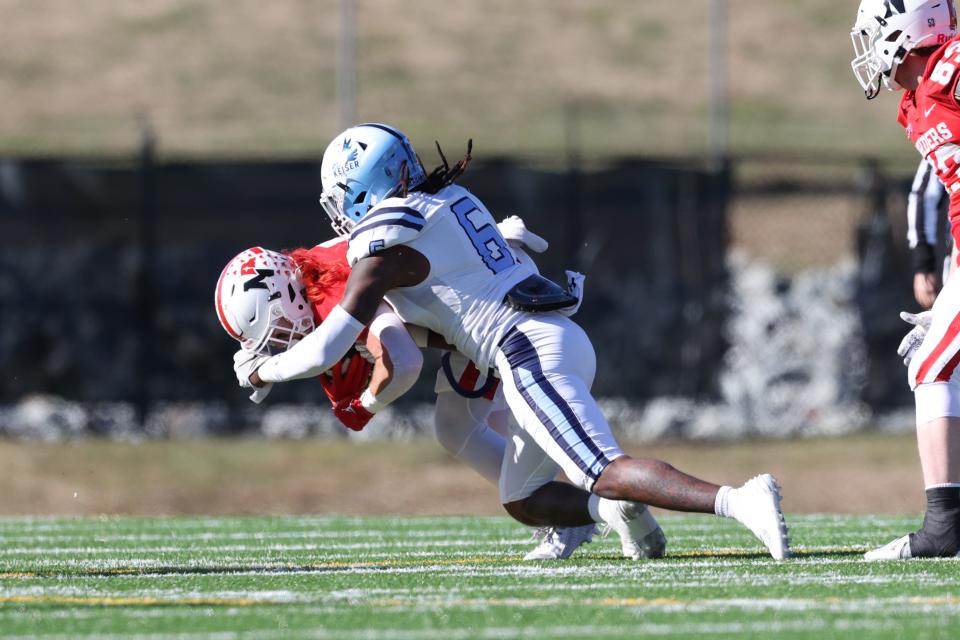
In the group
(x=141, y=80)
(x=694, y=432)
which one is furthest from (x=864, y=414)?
(x=141, y=80)

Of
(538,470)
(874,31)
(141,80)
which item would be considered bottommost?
(141,80)

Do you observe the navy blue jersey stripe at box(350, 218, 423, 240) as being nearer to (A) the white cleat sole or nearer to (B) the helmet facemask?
(B) the helmet facemask

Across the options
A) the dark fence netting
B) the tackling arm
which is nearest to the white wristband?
the tackling arm

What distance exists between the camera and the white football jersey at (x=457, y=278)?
506cm

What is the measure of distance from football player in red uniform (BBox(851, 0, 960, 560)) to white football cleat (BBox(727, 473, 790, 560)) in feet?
1.41

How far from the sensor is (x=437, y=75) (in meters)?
28.4

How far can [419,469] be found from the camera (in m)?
11.2

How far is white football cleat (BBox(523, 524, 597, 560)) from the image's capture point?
5348mm

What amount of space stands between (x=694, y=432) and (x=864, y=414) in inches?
50.8

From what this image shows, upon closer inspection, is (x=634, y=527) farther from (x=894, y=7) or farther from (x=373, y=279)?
(x=894, y=7)

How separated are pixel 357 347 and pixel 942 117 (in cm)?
197

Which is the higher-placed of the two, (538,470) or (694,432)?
(538,470)

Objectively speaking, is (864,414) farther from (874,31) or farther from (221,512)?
(874,31)

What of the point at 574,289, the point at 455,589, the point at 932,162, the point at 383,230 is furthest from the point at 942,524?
the point at 383,230
